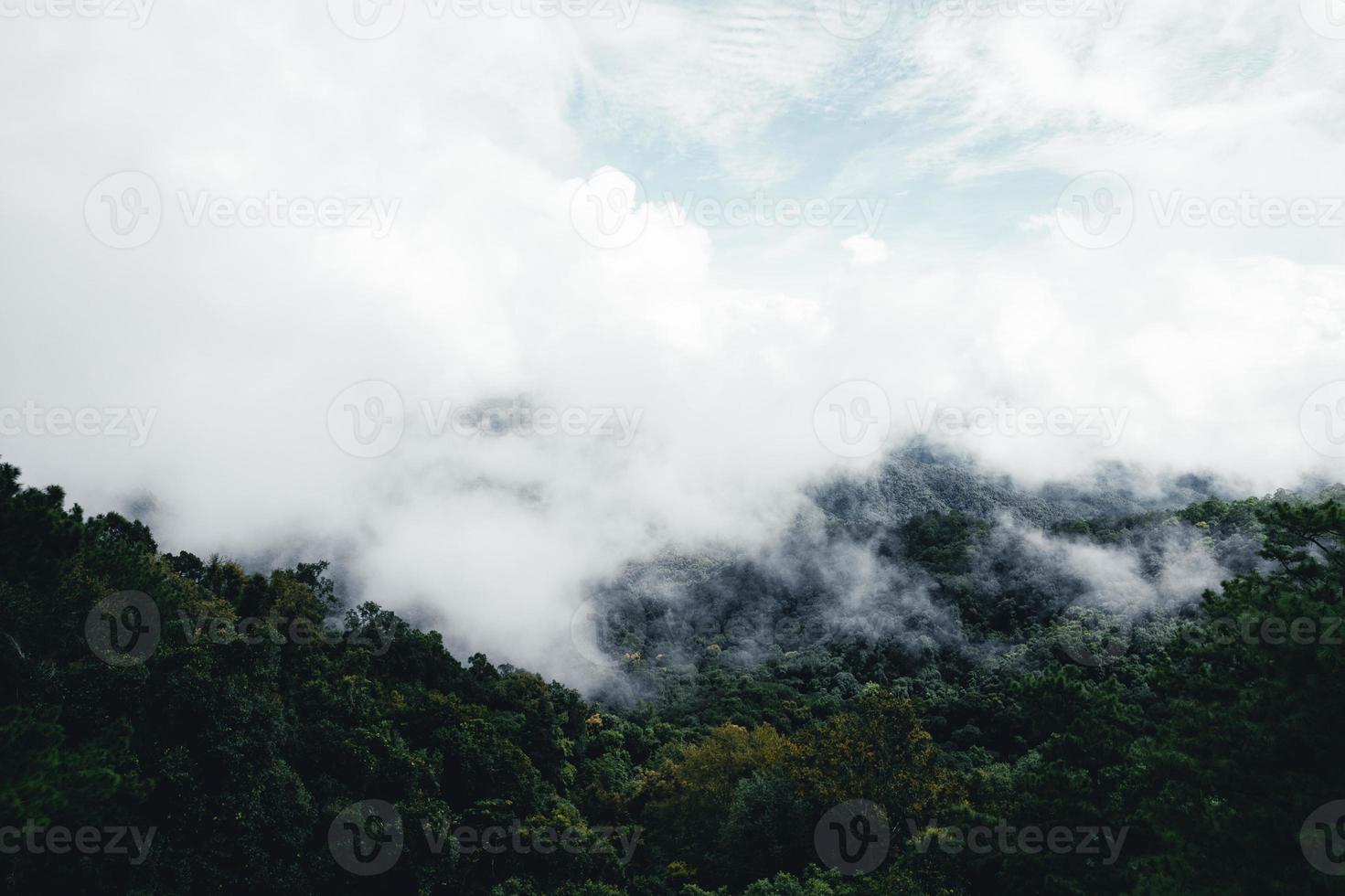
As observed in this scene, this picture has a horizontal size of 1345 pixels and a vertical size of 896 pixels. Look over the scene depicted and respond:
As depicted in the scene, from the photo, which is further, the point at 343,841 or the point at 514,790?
the point at 514,790

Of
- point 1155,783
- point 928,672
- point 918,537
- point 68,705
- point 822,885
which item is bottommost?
point 822,885

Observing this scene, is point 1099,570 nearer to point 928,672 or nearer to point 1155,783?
point 928,672

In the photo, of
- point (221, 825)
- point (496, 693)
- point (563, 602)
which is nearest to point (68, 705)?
point (221, 825)

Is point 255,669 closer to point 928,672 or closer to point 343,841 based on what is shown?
point 343,841

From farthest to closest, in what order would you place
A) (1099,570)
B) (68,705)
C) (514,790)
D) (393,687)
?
(1099,570) < (393,687) < (514,790) < (68,705)

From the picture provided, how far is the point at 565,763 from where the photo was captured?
157 ft

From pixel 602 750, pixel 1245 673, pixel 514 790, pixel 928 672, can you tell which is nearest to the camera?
pixel 1245 673

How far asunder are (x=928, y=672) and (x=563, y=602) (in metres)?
88.1

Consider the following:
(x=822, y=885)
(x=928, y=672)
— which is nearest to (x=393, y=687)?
(x=822, y=885)

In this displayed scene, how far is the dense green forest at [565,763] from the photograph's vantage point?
1505cm

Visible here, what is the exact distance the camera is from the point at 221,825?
2175cm

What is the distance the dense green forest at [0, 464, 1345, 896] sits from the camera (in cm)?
1505

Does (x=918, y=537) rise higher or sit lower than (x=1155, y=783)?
higher

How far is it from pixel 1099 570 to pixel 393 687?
253ft
